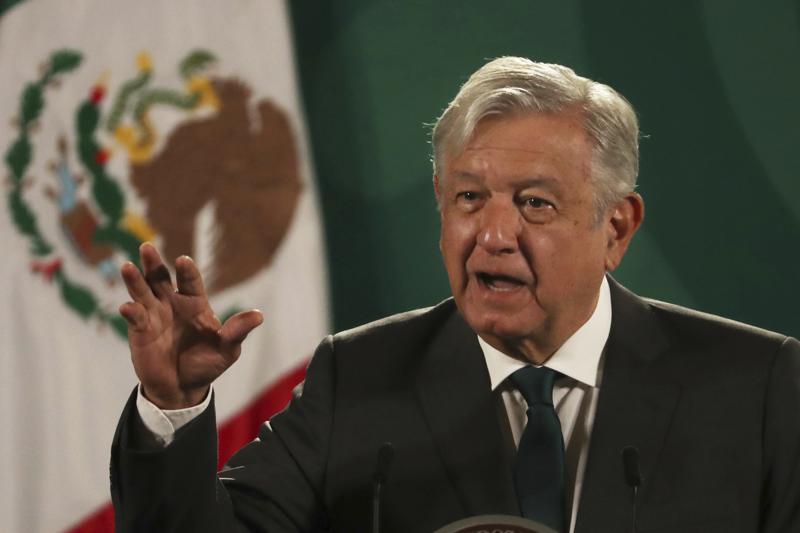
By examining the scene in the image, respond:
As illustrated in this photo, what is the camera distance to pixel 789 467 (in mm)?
1416

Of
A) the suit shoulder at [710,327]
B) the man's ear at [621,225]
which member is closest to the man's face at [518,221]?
the man's ear at [621,225]

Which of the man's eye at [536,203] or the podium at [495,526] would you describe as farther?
the man's eye at [536,203]

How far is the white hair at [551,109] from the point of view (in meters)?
1.45

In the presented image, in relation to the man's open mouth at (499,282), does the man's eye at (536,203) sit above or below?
above

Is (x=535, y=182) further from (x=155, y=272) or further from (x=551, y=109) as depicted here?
(x=155, y=272)

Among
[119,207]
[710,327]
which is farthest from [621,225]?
[119,207]

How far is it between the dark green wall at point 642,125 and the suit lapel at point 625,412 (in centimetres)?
108

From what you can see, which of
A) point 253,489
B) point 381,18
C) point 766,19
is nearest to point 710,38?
point 766,19

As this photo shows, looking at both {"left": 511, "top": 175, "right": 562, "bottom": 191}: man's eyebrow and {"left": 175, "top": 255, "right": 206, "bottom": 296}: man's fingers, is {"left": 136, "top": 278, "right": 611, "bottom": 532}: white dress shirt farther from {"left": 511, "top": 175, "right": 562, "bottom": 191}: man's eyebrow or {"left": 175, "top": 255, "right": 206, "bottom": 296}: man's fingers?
{"left": 175, "top": 255, "right": 206, "bottom": 296}: man's fingers

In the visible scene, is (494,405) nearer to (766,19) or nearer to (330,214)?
(330,214)

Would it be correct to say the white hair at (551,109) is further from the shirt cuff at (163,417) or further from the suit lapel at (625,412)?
the shirt cuff at (163,417)

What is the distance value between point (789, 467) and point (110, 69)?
1.86 meters

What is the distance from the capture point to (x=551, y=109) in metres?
1.45

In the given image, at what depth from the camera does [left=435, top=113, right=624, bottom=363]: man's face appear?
1.41 meters
